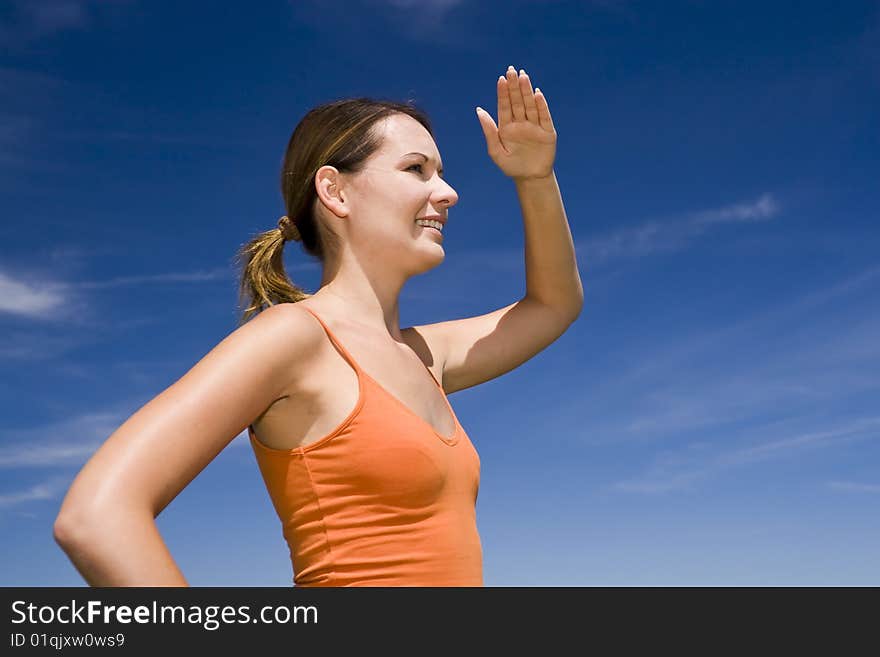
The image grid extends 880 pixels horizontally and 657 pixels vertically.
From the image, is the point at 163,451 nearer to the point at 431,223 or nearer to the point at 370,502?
the point at 370,502

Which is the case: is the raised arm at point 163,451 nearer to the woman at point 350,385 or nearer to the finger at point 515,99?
the woman at point 350,385

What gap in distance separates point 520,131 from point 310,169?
1.12 metres

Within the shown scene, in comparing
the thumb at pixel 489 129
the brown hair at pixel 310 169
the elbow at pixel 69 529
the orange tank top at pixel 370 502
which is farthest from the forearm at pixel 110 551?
the thumb at pixel 489 129

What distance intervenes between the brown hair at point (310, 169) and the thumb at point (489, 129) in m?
0.47

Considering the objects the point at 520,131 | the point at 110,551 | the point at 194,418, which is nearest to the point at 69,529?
the point at 110,551

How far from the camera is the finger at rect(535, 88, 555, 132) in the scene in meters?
4.20

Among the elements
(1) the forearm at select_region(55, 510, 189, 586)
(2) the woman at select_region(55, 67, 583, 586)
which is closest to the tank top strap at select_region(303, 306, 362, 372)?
(2) the woman at select_region(55, 67, 583, 586)

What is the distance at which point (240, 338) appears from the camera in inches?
107

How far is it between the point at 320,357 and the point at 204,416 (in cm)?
58

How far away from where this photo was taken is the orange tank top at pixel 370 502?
283 cm

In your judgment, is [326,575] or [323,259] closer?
[326,575]
